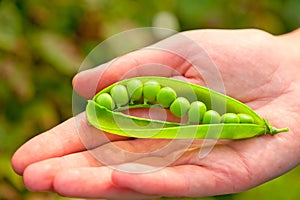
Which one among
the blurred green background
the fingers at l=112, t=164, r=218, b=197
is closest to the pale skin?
the fingers at l=112, t=164, r=218, b=197

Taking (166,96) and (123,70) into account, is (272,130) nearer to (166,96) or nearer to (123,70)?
(166,96)

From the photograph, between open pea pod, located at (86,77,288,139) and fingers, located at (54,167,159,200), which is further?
open pea pod, located at (86,77,288,139)

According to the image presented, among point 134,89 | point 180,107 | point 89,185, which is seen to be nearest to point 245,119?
point 180,107

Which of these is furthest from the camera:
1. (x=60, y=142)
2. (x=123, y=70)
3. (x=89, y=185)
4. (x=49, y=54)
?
(x=49, y=54)

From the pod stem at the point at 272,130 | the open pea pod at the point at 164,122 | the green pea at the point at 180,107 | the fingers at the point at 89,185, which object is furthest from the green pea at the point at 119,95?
the pod stem at the point at 272,130

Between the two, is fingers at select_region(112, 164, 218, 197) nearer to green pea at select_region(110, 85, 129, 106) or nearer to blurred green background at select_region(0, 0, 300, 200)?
green pea at select_region(110, 85, 129, 106)

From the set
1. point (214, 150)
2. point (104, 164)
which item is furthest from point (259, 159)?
point (104, 164)
